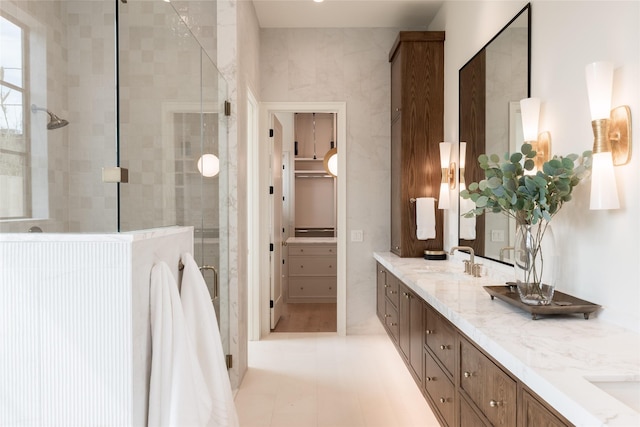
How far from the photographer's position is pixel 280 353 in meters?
3.90

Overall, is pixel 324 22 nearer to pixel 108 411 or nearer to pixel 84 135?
pixel 84 135

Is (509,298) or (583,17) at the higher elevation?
(583,17)

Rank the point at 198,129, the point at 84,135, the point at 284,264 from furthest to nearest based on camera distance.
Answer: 1. the point at 284,264
2. the point at 198,129
3. the point at 84,135

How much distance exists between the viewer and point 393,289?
11.2 feet

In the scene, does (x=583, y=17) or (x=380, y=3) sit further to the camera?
(x=380, y=3)

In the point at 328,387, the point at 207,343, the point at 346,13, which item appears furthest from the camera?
the point at 346,13

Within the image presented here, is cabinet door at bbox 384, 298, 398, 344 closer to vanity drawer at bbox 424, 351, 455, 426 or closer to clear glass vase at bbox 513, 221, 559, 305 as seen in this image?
vanity drawer at bbox 424, 351, 455, 426

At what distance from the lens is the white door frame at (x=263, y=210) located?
14.0ft

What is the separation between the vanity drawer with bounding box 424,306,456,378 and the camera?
190cm

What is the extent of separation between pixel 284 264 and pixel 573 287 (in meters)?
4.25

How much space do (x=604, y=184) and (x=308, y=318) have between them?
388 cm

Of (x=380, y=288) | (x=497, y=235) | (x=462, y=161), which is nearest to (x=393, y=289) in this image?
(x=380, y=288)

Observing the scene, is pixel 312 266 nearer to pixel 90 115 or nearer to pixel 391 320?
pixel 391 320

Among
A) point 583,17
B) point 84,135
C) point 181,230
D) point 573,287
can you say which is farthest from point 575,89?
point 84,135
